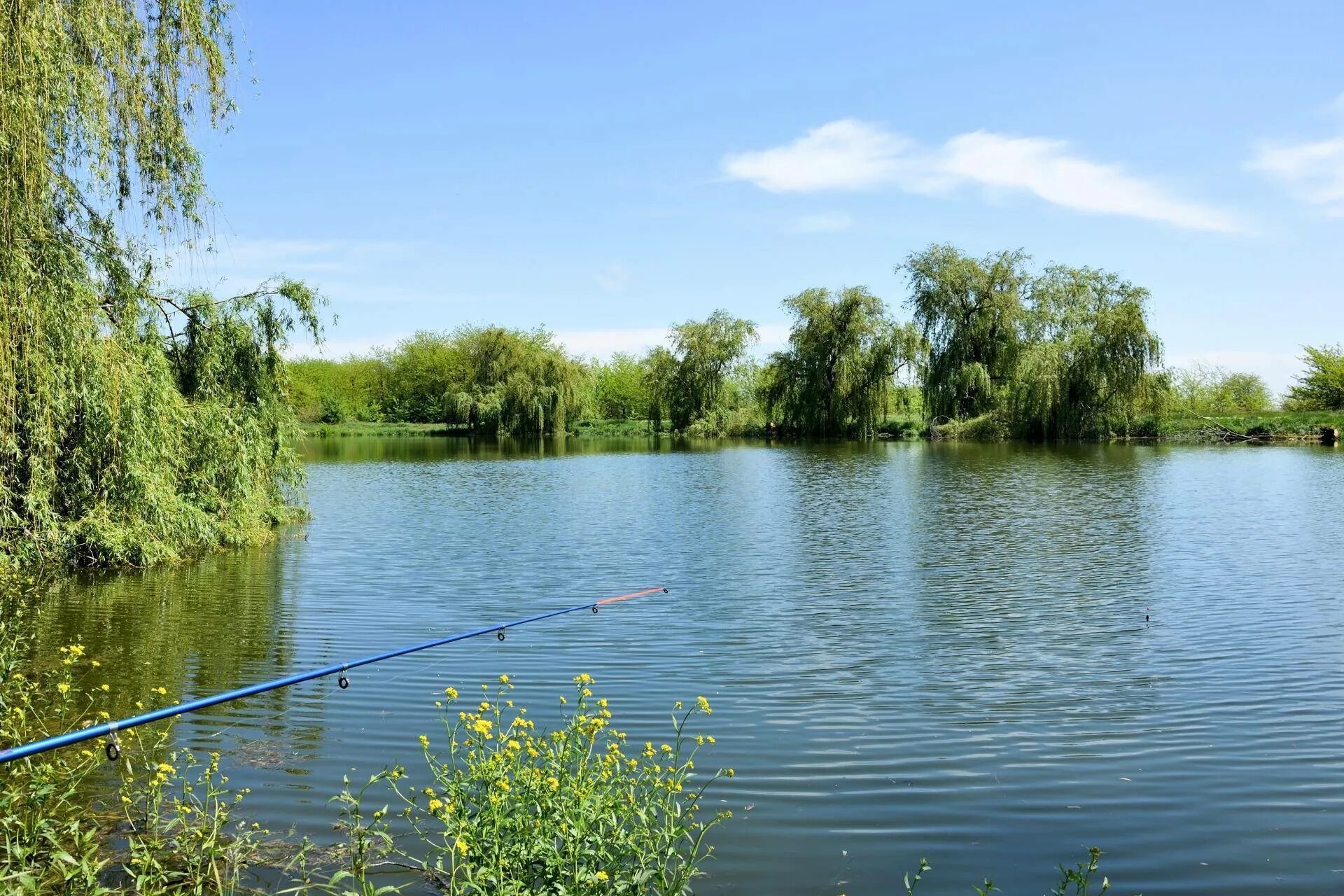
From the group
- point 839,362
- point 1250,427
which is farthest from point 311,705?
point 1250,427

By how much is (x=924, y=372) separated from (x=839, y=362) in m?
4.24

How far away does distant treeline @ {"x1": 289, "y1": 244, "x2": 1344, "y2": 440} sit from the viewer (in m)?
44.6

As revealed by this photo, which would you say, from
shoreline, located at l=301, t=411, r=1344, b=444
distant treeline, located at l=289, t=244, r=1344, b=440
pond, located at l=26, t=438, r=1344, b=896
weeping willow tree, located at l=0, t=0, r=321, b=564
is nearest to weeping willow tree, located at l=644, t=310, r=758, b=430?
distant treeline, located at l=289, t=244, r=1344, b=440

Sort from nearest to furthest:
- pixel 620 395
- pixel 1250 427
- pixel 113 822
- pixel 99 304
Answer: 1. pixel 113 822
2. pixel 99 304
3. pixel 1250 427
4. pixel 620 395

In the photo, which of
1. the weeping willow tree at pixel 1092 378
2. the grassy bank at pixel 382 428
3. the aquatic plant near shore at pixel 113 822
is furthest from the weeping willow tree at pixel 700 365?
the aquatic plant near shore at pixel 113 822

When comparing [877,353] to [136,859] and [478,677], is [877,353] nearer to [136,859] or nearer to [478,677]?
[478,677]

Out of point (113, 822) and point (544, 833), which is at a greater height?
point (544, 833)

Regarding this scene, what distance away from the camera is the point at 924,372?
50.2m

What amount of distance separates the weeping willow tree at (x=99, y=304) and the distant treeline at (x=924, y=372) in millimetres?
22363

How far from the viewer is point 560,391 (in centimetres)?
6153

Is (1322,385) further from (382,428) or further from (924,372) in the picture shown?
(382,428)

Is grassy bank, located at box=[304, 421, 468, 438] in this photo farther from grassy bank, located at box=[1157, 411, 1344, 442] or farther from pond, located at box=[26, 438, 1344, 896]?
pond, located at box=[26, 438, 1344, 896]

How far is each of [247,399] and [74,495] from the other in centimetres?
446

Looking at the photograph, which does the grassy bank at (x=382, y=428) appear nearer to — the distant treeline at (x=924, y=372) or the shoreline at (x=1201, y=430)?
the distant treeline at (x=924, y=372)
